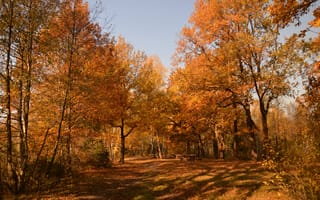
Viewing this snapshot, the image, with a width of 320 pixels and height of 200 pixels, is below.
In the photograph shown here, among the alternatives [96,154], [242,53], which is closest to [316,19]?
[242,53]

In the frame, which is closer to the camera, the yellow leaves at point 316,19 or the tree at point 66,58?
the yellow leaves at point 316,19

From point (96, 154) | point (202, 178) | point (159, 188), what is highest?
point (96, 154)

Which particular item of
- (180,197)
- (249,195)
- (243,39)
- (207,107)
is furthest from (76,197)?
(243,39)

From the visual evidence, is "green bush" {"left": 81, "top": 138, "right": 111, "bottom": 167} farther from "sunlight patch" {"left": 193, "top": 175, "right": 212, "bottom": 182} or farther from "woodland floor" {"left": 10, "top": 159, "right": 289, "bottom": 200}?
"sunlight patch" {"left": 193, "top": 175, "right": 212, "bottom": 182}

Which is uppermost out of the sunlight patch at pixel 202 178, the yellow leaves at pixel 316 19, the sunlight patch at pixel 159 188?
the yellow leaves at pixel 316 19

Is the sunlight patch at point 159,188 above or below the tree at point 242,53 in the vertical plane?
below

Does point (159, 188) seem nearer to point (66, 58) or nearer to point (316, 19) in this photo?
point (66, 58)

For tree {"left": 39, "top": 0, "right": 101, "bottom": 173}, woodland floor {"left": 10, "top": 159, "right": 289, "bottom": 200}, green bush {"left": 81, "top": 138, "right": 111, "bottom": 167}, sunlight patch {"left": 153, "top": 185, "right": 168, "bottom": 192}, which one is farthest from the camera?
green bush {"left": 81, "top": 138, "right": 111, "bottom": 167}

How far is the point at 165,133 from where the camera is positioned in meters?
30.8

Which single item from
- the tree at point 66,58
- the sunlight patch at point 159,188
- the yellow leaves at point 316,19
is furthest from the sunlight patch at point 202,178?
the yellow leaves at point 316,19

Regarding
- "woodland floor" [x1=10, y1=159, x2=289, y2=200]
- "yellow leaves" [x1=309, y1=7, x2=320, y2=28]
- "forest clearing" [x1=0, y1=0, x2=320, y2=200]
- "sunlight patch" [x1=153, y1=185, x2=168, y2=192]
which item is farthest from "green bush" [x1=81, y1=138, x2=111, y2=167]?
"yellow leaves" [x1=309, y1=7, x2=320, y2=28]

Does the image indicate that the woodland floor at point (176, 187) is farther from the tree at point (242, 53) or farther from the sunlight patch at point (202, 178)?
the tree at point (242, 53)

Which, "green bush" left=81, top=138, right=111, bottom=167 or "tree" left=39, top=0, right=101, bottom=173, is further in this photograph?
"green bush" left=81, top=138, right=111, bottom=167

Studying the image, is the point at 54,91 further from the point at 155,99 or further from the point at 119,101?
the point at 155,99
